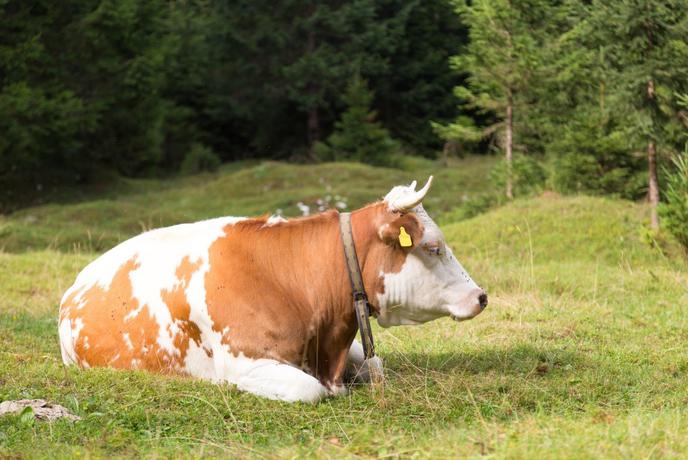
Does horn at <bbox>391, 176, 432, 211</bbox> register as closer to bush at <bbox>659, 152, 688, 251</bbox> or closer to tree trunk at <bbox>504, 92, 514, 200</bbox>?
bush at <bbox>659, 152, 688, 251</bbox>

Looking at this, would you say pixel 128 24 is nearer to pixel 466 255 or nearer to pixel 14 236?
pixel 14 236

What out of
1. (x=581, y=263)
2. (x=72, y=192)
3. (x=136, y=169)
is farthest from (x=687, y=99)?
(x=136, y=169)

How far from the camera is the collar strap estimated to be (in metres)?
5.89

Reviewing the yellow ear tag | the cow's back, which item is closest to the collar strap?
the yellow ear tag

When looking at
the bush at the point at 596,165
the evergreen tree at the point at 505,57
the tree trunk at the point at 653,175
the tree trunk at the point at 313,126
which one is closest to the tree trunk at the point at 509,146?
the evergreen tree at the point at 505,57

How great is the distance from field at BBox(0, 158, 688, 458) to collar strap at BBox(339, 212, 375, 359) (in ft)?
0.93

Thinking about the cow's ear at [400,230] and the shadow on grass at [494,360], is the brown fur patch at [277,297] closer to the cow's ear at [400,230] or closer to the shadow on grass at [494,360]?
the cow's ear at [400,230]

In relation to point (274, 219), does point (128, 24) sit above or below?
above

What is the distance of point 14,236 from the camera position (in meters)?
16.3

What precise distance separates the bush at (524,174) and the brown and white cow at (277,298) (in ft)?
37.6

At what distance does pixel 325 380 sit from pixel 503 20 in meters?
12.1

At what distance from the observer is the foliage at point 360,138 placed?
28953 mm

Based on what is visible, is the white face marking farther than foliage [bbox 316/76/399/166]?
No

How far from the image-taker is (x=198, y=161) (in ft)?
105
